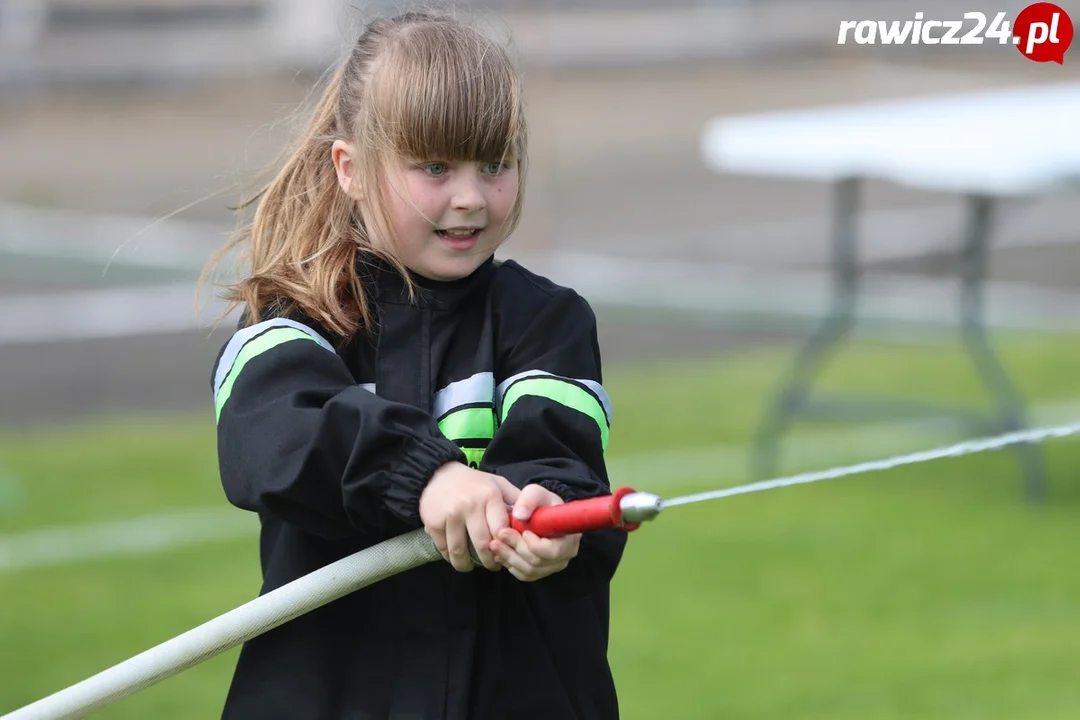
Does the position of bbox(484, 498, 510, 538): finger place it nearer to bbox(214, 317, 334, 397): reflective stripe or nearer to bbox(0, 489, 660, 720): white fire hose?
bbox(0, 489, 660, 720): white fire hose

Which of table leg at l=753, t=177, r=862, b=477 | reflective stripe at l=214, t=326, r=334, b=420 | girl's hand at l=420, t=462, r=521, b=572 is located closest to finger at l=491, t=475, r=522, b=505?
girl's hand at l=420, t=462, r=521, b=572

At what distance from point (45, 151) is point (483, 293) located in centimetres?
1272

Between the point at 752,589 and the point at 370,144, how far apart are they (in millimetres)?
3069

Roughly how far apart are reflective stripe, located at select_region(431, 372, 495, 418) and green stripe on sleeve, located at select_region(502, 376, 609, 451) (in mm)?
27

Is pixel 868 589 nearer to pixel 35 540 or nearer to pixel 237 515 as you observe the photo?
pixel 237 515

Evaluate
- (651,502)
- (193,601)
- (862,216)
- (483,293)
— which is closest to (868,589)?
(193,601)

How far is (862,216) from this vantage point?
38.3 ft

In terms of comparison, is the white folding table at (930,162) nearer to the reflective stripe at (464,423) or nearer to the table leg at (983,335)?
the table leg at (983,335)

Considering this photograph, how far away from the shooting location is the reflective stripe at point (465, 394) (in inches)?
77.5

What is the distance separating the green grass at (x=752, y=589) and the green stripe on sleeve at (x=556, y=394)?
2.17m

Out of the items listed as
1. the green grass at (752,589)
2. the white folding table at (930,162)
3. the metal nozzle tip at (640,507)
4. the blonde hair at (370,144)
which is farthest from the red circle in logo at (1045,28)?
A: the metal nozzle tip at (640,507)

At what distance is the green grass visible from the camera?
13.5 feet

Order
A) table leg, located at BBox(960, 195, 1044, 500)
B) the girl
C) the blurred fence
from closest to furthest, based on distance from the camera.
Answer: the girl → table leg, located at BBox(960, 195, 1044, 500) → the blurred fence

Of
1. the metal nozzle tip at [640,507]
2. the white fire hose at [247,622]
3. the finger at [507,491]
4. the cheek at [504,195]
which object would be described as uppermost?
the cheek at [504,195]
